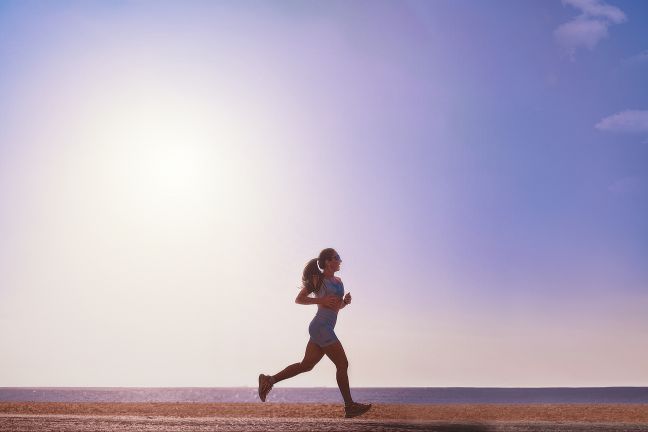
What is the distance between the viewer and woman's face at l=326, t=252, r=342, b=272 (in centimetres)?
868

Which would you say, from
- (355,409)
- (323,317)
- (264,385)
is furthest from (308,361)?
(355,409)

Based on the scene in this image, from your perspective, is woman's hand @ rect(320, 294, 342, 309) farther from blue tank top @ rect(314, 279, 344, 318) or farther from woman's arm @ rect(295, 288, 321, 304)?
woman's arm @ rect(295, 288, 321, 304)

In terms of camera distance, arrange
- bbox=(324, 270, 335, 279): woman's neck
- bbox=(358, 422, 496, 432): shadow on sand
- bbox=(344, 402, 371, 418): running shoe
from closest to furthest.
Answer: bbox=(358, 422, 496, 432): shadow on sand, bbox=(344, 402, 371, 418): running shoe, bbox=(324, 270, 335, 279): woman's neck

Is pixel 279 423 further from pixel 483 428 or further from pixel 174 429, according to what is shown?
pixel 483 428

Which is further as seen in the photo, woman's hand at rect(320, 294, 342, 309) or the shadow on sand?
woman's hand at rect(320, 294, 342, 309)

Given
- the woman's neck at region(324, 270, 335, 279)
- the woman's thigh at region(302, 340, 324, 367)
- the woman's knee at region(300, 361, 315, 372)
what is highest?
the woman's neck at region(324, 270, 335, 279)

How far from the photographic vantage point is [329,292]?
8.56 metres

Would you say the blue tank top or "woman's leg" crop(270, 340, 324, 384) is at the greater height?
the blue tank top

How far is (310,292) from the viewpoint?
28.3 feet

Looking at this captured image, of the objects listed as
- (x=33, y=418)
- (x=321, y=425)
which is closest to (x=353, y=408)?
(x=321, y=425)

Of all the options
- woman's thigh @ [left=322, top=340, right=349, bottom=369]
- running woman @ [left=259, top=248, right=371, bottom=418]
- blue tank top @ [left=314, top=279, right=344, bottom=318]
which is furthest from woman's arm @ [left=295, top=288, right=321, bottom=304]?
woman's thigh @ [left=322, top=340, right=349, bottom=369]

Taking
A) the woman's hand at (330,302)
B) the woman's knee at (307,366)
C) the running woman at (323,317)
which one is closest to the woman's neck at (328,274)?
the running woman at (323,317)

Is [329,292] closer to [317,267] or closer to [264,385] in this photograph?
[317,267]

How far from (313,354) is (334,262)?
1247 mm
